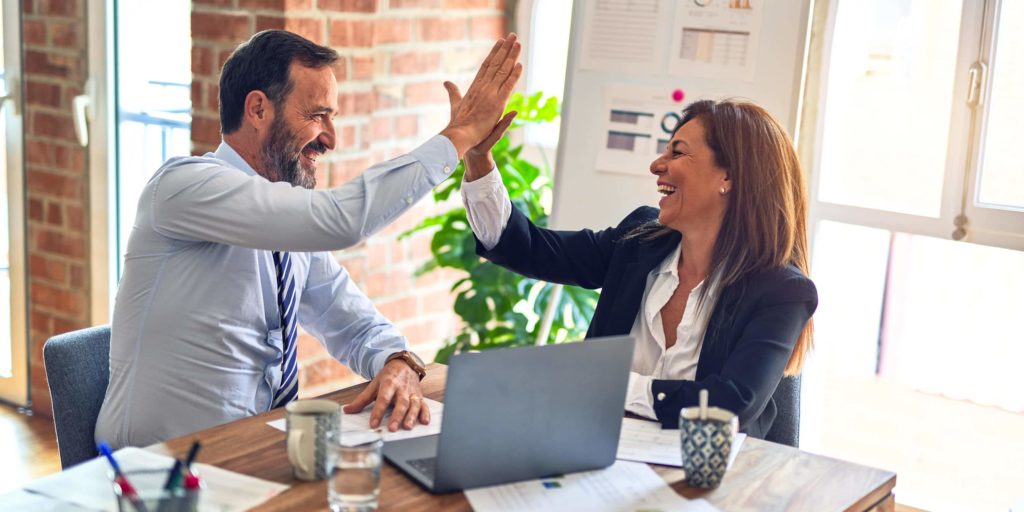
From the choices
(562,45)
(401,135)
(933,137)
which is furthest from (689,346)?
(562,45)

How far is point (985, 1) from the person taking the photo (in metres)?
2.83

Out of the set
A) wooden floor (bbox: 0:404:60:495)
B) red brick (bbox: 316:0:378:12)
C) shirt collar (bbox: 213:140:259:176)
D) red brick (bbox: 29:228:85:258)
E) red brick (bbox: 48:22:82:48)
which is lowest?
wooden floor (bbox: 0:404:60:495)

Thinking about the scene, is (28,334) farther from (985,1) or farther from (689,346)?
(985,1)

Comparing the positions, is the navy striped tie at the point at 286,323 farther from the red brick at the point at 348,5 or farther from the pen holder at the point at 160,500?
the red brick at the point at 348,5

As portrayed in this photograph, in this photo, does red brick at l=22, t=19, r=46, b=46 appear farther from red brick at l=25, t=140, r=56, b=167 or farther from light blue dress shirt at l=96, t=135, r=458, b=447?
light blue dress shirt at l=96, t=135, r=458, b=447

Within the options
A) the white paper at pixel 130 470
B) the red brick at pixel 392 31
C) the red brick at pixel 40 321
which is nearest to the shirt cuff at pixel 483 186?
the white paper at pixel 130 470

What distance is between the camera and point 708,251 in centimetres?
216

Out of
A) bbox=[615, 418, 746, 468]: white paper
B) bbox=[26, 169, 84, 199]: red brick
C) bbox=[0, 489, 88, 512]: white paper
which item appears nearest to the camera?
bbox=[0, 489, 88, 512]: white paper

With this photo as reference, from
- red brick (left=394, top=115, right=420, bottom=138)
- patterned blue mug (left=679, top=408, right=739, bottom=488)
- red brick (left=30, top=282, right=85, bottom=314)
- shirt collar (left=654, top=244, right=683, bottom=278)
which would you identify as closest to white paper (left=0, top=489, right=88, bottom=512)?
patterned blue mug (left=679, top=408, right=739, bottom=488)

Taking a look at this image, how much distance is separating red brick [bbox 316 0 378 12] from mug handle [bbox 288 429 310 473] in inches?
71.2

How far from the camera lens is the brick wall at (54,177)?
3566 mm

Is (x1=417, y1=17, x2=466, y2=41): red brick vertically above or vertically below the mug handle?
above

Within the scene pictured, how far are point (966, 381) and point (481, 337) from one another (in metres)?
1.39

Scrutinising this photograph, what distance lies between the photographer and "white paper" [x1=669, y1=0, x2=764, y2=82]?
2795 millimetres
